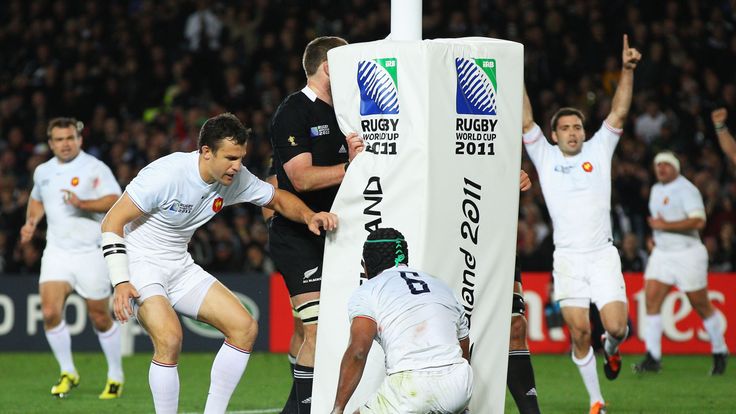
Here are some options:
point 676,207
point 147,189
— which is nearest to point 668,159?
point 676,207

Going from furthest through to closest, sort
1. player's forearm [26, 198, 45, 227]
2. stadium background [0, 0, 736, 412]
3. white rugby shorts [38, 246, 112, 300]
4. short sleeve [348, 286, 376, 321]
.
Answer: stadium background [0, 0, 736, 412]
player's forearm [26, 198, 45, 227]
white rugby shorts [38, 246, 112, 300]
short sleeve [348, 286, 376, 321]

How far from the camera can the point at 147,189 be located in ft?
26.2

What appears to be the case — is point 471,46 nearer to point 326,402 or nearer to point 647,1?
point 326,402

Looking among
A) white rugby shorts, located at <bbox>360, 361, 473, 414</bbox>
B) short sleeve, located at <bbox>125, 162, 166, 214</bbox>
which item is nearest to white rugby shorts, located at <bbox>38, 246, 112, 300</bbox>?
short sleeve, located at <bbox>125, 162, 166, 214</bbox>

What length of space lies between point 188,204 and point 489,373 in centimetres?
231

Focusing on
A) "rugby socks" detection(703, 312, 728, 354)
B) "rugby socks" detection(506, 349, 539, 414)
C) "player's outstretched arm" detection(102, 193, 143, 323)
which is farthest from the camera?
"rugby socks" detection(703, 312, 728, 354)

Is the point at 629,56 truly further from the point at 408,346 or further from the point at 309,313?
the point at 408,346

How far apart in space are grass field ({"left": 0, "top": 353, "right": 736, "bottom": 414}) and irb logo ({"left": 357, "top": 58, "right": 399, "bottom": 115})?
3892mm

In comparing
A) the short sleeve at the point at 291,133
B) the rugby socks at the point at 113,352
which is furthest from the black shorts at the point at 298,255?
the rugby socks at the point at 113,352

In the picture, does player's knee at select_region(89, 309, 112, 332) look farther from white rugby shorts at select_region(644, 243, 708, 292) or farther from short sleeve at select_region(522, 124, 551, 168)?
white rugby shorts at select_region(644, 243, 708, 292)

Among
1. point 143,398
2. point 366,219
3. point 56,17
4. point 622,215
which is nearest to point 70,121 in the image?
point 143,398

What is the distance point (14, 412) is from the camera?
1044 centimetres

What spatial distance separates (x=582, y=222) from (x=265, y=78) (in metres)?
11.1

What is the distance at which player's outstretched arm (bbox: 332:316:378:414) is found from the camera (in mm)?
6617
